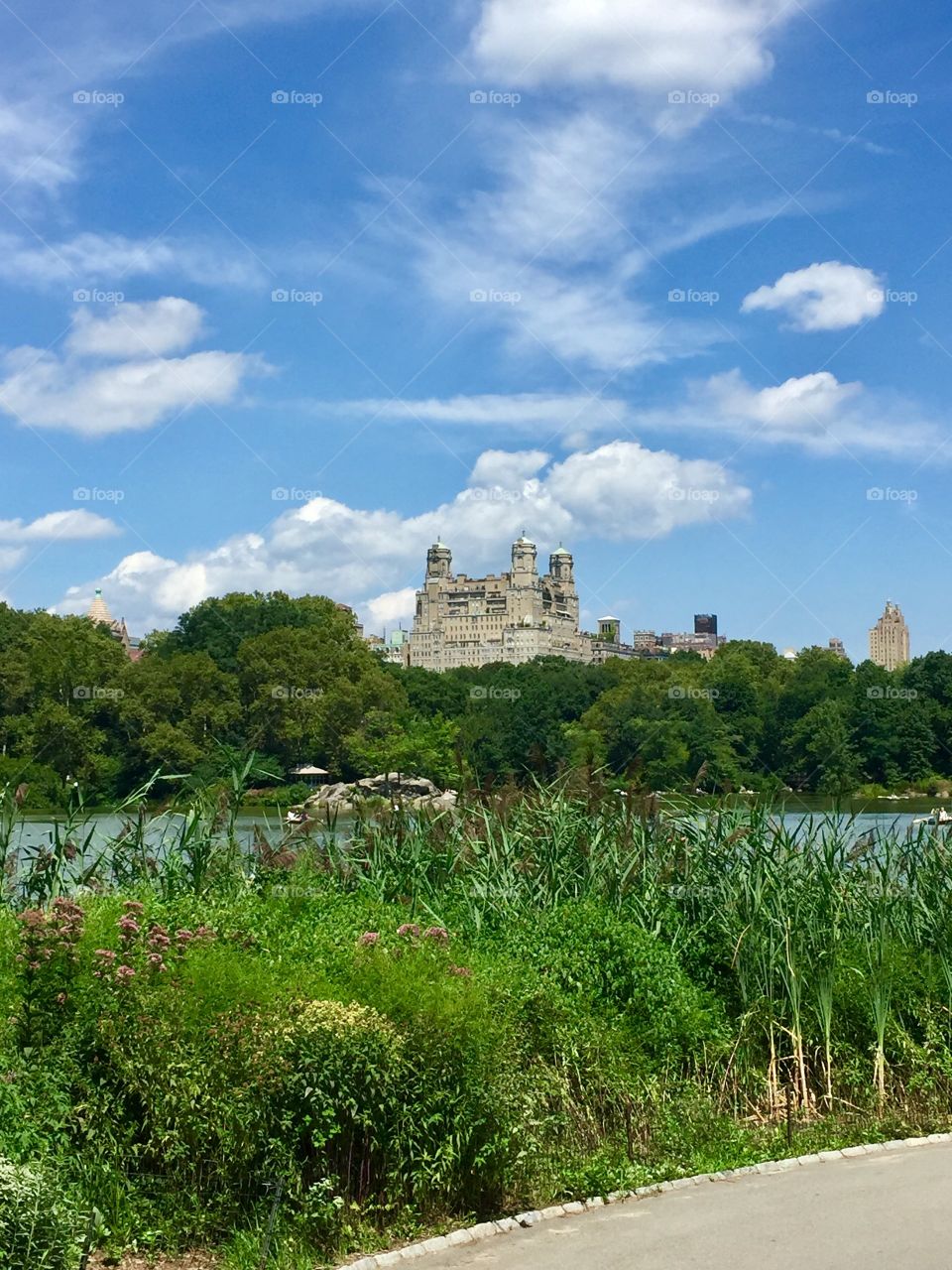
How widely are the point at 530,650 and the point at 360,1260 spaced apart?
151m

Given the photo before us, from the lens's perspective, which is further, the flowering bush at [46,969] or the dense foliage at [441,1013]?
the flowering bush at [46,969]

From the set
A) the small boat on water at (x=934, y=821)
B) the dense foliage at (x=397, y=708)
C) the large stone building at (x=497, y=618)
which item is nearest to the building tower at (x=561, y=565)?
the large stone building at (x=497, y=618)

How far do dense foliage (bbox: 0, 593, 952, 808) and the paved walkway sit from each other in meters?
36.5

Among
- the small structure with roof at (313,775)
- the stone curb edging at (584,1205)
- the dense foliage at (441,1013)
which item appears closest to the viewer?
the stone curb edging at (584,1205)

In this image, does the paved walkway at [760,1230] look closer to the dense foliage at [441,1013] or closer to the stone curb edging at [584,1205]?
the stone curb edging at [584,1205]

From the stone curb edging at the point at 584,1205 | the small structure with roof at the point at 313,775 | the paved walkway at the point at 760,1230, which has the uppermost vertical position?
the small structure with roof at the point at 313,775

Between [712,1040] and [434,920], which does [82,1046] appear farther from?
[712,1040]

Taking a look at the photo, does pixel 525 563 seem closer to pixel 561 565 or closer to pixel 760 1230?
pixel 561 565

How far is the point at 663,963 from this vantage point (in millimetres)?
7363

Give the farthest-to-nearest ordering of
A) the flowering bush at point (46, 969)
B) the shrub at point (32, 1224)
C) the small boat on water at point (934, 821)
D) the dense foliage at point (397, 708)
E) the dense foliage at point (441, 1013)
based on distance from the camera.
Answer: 1. the dense foliage at point (397, 708)
2. the small boat on water at point (934, 821)
3. the flowering bush at point (46, 969)
4. the dense foliage at point (441, 1013)
5. the shrub at point (32, 1224)

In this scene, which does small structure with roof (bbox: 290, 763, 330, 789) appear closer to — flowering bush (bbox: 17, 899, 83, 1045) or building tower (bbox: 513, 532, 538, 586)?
flowering bush (bbox: 17, 899, 83, 1045)

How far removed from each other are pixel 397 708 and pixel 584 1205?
6665 centimetres

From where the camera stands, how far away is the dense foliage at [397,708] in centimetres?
5362

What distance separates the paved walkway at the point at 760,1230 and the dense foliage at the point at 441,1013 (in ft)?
0.96
